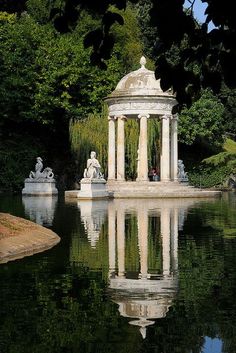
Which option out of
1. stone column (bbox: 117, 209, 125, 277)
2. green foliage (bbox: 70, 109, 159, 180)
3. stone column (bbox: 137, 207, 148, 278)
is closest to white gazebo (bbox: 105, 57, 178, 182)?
green foliage (bbox: 70, 109, 159, 180)

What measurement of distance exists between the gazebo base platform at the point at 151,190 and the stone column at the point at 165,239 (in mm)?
12614

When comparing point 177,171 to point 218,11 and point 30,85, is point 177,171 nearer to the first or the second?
point 30,85

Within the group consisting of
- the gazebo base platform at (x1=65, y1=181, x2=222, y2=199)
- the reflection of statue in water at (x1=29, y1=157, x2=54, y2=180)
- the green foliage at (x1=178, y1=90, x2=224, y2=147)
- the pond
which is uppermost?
the green foliage at (x1=178, y1=90, x2=224, y2=147)

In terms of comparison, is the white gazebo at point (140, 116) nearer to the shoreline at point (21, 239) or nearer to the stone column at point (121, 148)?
the stone column at point (121, 148)

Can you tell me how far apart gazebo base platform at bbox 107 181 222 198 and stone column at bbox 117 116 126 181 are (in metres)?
0.83

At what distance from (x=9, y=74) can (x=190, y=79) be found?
45928 mm

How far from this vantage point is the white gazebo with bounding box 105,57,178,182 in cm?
4428

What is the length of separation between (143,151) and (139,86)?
12.5ft

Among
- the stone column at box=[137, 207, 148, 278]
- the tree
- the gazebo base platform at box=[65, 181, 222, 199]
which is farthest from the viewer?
the gazebo base platform at box=[65, 181, 222, 199]

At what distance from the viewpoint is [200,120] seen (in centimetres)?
5541

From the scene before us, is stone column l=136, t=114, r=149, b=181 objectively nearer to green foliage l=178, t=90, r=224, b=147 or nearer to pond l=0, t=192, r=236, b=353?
green foliage l=178, t=90, r=224, b=147

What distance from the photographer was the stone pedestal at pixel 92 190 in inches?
1537

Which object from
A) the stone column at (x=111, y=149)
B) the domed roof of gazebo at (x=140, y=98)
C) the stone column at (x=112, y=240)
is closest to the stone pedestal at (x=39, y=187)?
the stone column at (x=111, y=149)

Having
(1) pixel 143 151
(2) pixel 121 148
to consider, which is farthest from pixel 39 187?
(1) pixel 143 151
